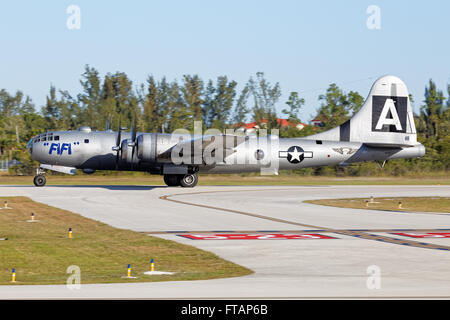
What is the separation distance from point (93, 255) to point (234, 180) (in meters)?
43.2

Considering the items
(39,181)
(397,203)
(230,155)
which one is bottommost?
(397,203)

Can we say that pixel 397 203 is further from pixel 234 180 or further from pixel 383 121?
pixel 234 180

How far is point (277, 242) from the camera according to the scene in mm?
20453

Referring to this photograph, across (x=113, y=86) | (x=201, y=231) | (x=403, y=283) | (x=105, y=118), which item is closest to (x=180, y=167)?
(x=201, y=231)

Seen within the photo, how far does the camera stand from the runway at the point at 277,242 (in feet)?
40.2

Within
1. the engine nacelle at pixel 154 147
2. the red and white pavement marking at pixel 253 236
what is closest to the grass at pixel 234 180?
the engine nacelle at pixel 154 147

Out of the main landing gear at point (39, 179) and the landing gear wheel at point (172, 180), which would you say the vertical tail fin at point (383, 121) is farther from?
the main landing gear at point (39, 179)

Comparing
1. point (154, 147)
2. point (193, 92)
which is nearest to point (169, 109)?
point (193, 92)

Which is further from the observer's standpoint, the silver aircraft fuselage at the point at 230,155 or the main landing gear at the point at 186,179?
the main landing gear at the point at 186,179

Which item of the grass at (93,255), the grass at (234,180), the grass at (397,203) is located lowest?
the grass at (93,255)

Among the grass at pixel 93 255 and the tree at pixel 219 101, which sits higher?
the tree at pixel 219 101

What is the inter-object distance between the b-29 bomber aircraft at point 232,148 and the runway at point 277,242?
3811 millimetres

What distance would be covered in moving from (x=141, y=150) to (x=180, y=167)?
3678 millimetres
